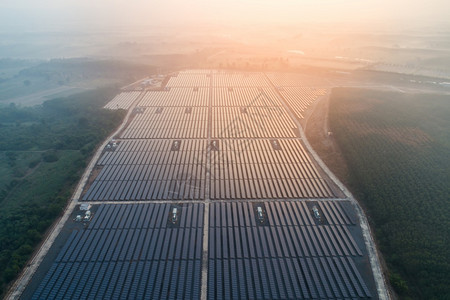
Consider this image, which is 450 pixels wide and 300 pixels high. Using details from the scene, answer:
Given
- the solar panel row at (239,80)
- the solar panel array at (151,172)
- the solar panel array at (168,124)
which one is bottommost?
the solar panel array at (151,172)

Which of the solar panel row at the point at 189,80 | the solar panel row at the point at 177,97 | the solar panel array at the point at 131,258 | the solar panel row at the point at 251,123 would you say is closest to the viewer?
the solar panel array at the point at 131,258

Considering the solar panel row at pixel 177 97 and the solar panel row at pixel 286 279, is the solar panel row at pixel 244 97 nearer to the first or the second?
the solar panel row at pixel 177 97

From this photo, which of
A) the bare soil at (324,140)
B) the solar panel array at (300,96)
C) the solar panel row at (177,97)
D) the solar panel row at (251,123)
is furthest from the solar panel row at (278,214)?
the solar panel row at (177,97)

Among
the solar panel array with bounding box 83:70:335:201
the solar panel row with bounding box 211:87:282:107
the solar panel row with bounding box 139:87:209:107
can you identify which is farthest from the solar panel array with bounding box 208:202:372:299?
the solar panel row with bounding box 139:87:209:107

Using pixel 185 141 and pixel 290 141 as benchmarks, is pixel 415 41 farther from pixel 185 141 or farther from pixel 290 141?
pixel 185 141

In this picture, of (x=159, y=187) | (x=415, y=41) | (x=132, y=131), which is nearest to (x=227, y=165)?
(x=159, y=187)

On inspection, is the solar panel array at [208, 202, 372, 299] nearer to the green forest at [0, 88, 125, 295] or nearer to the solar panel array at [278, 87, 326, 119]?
the green forest at [0, 88, 125, 295]
